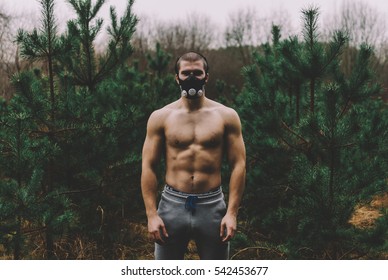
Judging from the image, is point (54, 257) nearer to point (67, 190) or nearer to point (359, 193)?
point (67, 190)

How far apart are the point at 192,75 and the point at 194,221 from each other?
0.83 meters

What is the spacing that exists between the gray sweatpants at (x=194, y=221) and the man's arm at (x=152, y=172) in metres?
0.07

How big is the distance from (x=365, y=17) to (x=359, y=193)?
1686 cm

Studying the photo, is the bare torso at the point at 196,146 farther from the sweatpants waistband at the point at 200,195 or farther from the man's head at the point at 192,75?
the man's head at the point at 192,75

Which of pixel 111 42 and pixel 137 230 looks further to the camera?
pixel 137 230

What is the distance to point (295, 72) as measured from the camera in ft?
11.1

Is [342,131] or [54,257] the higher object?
[342,131]

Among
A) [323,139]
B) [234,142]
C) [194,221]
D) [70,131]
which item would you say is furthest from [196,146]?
[70,131]

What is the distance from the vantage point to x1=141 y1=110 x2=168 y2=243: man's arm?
234 centimetres

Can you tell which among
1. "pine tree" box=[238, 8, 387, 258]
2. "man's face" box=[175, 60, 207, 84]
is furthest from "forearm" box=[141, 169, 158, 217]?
"pine tree" box=[238, 8, 387, 258]

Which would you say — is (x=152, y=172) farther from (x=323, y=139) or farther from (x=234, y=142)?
(x=323, y=139)

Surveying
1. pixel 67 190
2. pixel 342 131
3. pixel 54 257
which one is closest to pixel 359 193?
pixel 342 131

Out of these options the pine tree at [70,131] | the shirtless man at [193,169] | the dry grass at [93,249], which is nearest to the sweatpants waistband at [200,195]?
the shirtless man at [193,169]

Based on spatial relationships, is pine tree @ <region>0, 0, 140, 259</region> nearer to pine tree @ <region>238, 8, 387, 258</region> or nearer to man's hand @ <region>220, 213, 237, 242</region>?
man's hand @ <region>220, 213, 237, 242</region>
